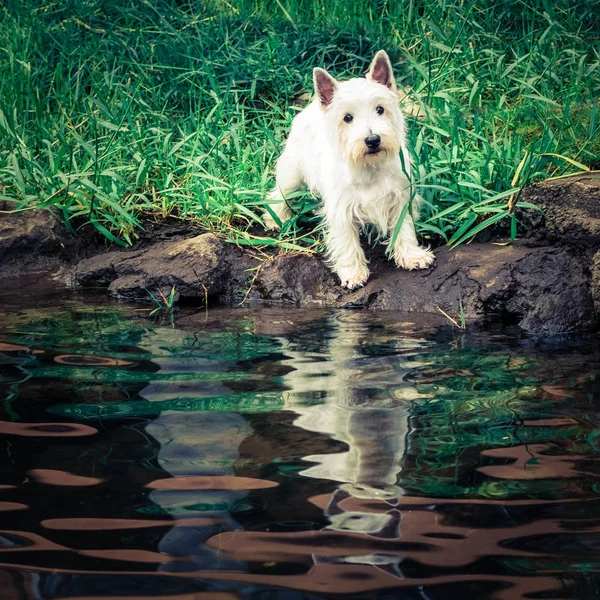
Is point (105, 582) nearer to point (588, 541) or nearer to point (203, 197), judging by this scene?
point (588, 541)

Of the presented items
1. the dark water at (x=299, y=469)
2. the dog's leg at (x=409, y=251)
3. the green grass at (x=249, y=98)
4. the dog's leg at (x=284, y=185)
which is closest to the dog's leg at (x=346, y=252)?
the dog's leg at (x=409, y=251)

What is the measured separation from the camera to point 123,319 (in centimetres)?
477

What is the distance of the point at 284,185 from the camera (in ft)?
19.6

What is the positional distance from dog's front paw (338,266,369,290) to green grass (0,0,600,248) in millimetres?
512

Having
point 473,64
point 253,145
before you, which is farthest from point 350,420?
point 473,64

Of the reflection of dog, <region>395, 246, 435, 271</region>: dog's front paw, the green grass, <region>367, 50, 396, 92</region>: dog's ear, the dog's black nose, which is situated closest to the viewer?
the reflection of dog

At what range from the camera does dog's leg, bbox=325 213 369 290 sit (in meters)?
5.20

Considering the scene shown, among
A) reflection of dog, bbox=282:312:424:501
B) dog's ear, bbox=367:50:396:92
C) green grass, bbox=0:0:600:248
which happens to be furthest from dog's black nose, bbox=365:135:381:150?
reflection of dog, bbox=282:312:424:501

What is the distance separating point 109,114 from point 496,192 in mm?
3250

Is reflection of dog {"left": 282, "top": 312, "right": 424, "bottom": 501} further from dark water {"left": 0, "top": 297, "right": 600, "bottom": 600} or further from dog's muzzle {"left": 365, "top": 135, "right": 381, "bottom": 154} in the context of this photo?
dog's muzzle {"left": 365, "top": 135, "right": 381, "bottom": 154}

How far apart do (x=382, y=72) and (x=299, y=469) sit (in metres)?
3.11

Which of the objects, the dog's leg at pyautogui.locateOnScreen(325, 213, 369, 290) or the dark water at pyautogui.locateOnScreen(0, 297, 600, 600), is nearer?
the dark water at pyautogui.locateOnScreen(0, 297, 600, 600)

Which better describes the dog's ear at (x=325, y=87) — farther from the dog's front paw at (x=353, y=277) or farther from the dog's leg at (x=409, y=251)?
the dog's front paw at (x=353, y=277)

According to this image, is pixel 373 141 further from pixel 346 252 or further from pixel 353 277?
pixel 353 277
